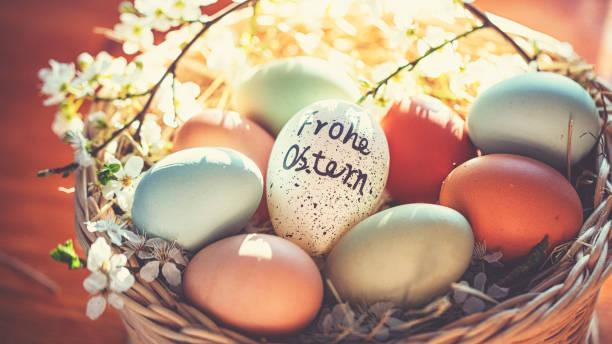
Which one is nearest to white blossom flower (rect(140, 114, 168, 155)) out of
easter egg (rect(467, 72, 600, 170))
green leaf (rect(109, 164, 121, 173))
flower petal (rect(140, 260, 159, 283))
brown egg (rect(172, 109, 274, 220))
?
brown egg (rect(172, 109, 274, 220))

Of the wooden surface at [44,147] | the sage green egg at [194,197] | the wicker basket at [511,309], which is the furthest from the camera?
the wooden surface at [44,147]

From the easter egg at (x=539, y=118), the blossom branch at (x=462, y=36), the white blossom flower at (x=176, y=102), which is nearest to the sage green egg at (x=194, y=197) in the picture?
the white blossom flower at (x=176, y=102)

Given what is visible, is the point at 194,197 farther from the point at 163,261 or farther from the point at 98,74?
the point at 98,74

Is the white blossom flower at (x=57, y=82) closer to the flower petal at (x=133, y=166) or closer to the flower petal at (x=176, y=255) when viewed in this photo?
the flower petal at (x=133, y=166)

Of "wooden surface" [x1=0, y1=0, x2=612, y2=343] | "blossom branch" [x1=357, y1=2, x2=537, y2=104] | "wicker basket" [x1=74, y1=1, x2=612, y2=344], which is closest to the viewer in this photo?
"wicker basket" [x1=74, y1=1, x2=612, y2=344]

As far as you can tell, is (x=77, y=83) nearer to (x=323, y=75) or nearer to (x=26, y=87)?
(x=323, y=75)

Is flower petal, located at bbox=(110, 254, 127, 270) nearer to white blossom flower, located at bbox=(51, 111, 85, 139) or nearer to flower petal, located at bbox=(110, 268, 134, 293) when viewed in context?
flower petal, located at bbox=(110, 268, 134, 293)
